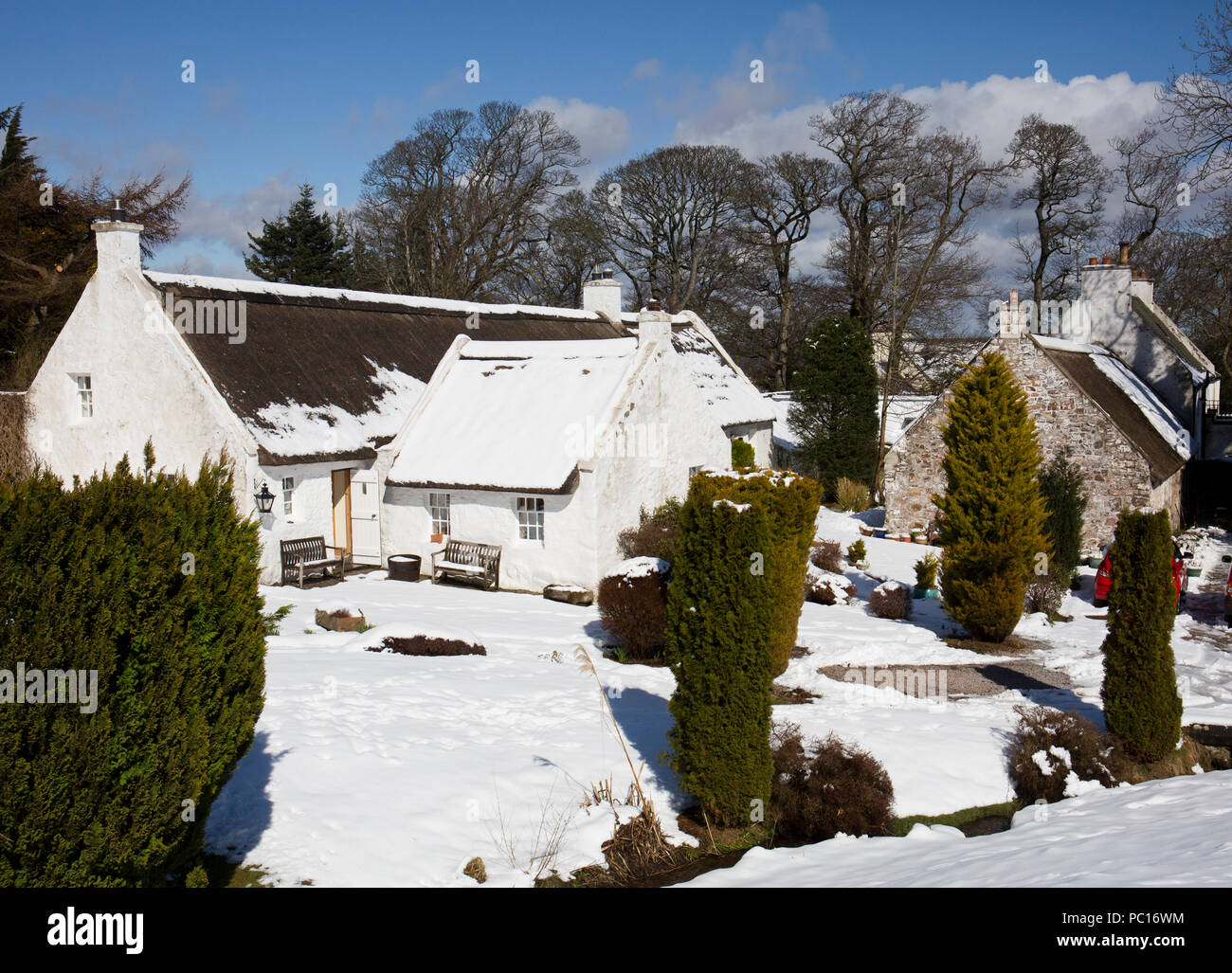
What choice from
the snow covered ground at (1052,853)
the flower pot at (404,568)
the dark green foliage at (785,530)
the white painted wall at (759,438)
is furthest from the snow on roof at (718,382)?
the snow covered ground at (1052,853)

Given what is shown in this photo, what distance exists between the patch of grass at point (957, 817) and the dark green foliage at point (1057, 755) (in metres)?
0.32

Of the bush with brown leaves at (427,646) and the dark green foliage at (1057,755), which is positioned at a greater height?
the bush with brown leaves at (427,646)

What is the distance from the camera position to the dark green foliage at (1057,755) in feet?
33.2

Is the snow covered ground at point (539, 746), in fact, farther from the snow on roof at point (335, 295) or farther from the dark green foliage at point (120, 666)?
the snow on roof at point (335, 295)

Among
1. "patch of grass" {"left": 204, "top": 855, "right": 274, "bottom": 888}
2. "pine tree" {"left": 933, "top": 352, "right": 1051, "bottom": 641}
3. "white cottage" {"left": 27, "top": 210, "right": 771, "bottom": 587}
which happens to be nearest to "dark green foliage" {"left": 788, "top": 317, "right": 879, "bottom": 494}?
"white cottage" {"left": 27, "top": 210, "right": 771, "bottom": 587}

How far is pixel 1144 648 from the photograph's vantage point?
36.0ft

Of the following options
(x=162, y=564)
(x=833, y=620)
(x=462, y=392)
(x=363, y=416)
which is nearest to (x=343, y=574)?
(x=363, y=416)

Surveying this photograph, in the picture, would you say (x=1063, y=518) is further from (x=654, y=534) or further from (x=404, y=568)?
(x=404, y=568)

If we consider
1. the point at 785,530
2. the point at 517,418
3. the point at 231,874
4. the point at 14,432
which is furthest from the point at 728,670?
the point at 14,432

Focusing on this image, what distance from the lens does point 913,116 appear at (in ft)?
127

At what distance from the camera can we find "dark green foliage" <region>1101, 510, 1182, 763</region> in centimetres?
1091

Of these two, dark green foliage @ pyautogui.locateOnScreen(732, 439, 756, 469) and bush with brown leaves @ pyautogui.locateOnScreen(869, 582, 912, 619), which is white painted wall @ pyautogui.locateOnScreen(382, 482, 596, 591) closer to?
bush with brown leaves @ pyautogui.locateOnScreen(869, 582, 912, 619)

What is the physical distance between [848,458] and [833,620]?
1408 cm

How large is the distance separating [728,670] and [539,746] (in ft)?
8.82
